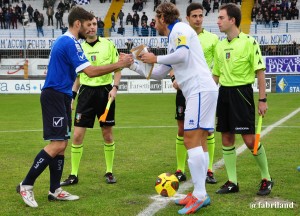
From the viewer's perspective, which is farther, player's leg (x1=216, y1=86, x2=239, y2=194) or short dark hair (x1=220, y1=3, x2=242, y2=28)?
player's leg (x1=216, y1=86, x2=239, y2=194)

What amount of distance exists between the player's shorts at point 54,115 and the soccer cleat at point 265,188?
2.57 meters

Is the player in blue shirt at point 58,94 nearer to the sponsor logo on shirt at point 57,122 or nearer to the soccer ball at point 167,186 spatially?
the sponsor logo on shirt at point 57,122

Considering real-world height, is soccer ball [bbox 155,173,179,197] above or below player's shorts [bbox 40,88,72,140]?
below

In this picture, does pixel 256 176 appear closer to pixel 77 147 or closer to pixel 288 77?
pixel 77 147

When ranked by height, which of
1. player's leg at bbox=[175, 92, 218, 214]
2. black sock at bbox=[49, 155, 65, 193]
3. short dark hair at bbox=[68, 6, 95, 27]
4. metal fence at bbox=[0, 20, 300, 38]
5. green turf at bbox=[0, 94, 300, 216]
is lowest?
green turf at bbox=[0, 94, 300, 216]

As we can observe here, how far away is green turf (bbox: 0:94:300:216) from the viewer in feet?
19.6

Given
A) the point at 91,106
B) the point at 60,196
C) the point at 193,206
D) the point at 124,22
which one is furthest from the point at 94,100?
the point at 124,22

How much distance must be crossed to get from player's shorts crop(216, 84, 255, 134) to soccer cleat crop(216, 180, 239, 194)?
705mm

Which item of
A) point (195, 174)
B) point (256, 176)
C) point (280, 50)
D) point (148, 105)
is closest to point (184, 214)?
point (195, 174)

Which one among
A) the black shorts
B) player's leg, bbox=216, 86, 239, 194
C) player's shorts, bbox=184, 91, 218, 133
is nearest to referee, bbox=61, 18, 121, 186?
the black shorts

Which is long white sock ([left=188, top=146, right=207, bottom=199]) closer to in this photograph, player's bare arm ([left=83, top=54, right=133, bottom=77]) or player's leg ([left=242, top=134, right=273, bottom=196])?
player's leg ([left=242, top=134, right=273, bottom=196])

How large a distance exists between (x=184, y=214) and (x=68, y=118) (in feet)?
6.43

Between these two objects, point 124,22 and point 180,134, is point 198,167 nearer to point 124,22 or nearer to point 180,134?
point 180,134

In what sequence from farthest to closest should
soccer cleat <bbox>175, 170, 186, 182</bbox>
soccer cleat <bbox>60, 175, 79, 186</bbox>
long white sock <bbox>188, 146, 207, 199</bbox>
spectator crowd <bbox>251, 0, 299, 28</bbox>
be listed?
spectator crowd <bbox>251, 0, 299, 28</bbox>, soccer cleat <bbox>175, 170, 186, 182</bbox>, soccer cleat <bbox>60, 175, 79, 186</bbox>, long white sock <bbox>188, 146, 207, 199</bbox>
